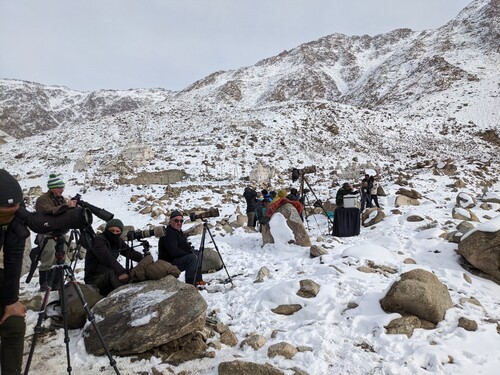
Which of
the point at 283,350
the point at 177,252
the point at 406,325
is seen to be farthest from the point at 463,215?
the point at 177,252

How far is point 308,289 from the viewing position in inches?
231

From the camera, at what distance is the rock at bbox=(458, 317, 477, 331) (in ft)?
15.2

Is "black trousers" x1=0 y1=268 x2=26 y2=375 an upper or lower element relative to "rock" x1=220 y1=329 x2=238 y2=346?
upper

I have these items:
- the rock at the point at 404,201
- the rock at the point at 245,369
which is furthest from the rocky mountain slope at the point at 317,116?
the rock at the point at 245,369

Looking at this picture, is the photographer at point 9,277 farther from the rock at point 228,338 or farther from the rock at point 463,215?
the rock at point 463,215

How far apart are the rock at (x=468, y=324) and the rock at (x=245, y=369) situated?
2.89m

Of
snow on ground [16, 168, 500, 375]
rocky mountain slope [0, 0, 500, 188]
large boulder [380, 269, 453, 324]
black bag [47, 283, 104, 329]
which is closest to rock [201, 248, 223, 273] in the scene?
snow on ground [16, 168, 500, 375]

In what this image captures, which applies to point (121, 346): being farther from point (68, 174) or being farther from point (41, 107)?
point (41, 107)

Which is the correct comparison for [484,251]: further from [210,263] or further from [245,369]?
[210,263]

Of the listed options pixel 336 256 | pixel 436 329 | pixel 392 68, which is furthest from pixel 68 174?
pixel 392 68

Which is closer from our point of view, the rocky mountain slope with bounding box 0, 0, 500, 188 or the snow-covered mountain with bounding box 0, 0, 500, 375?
the snow-covered mountain with bounding box 0, 0, 500, 375

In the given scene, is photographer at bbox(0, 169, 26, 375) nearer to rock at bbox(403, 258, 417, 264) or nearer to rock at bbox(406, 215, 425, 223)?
rock at bbox(403, 258, 417, 264)

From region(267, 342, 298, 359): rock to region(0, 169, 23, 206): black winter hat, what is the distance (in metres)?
3.45

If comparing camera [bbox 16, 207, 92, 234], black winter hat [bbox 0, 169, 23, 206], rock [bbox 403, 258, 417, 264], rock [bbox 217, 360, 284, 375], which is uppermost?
black winter hat [bbox 0, 169, 23, 206]
